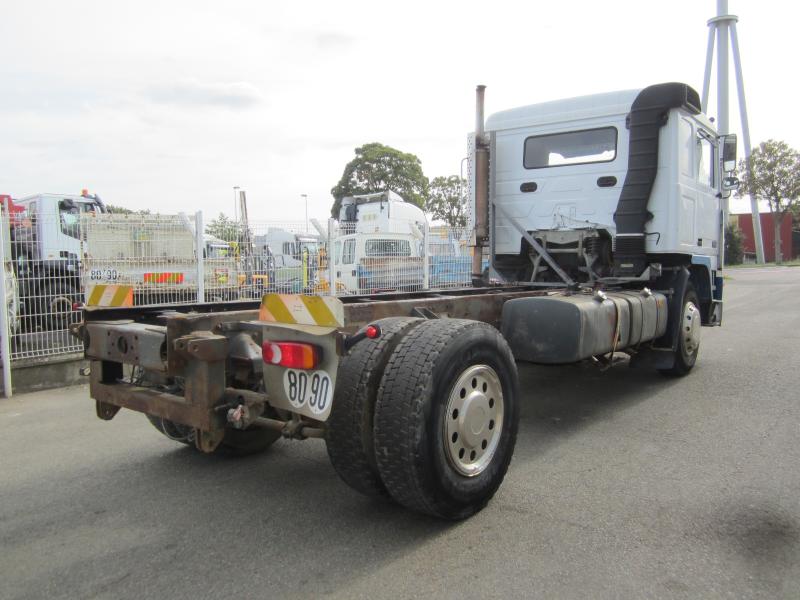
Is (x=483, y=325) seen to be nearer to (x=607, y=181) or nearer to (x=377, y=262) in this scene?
(x=607, y=181)

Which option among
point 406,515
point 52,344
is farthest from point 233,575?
point 52,344

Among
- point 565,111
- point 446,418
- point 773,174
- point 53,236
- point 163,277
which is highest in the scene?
point 773,174

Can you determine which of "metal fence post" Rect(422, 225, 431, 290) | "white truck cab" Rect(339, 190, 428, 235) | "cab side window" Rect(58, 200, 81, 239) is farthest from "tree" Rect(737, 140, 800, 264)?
"cab side window" Rect(58, 200, 81, 239)

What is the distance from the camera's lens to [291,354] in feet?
9.37

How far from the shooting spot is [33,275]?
727cm

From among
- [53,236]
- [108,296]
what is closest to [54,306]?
[53,236]

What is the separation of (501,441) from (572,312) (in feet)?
4.73

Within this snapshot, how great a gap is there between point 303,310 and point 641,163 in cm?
454

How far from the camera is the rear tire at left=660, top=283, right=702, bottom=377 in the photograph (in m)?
6.57

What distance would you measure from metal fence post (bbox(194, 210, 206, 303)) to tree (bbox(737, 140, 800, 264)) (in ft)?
154

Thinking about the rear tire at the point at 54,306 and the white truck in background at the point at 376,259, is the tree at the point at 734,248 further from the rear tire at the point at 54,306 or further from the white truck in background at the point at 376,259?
the rear tire at the point at 54,306

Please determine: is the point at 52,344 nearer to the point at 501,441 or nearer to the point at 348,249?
the point at 348,249

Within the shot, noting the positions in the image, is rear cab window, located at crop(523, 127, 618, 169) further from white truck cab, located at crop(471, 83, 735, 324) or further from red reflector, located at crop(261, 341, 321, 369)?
red reflector, located at crop(261, 341, 321, 369)

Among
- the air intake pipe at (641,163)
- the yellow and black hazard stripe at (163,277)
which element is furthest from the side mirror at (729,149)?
the yellow and black hazard stripe at (163,277)
